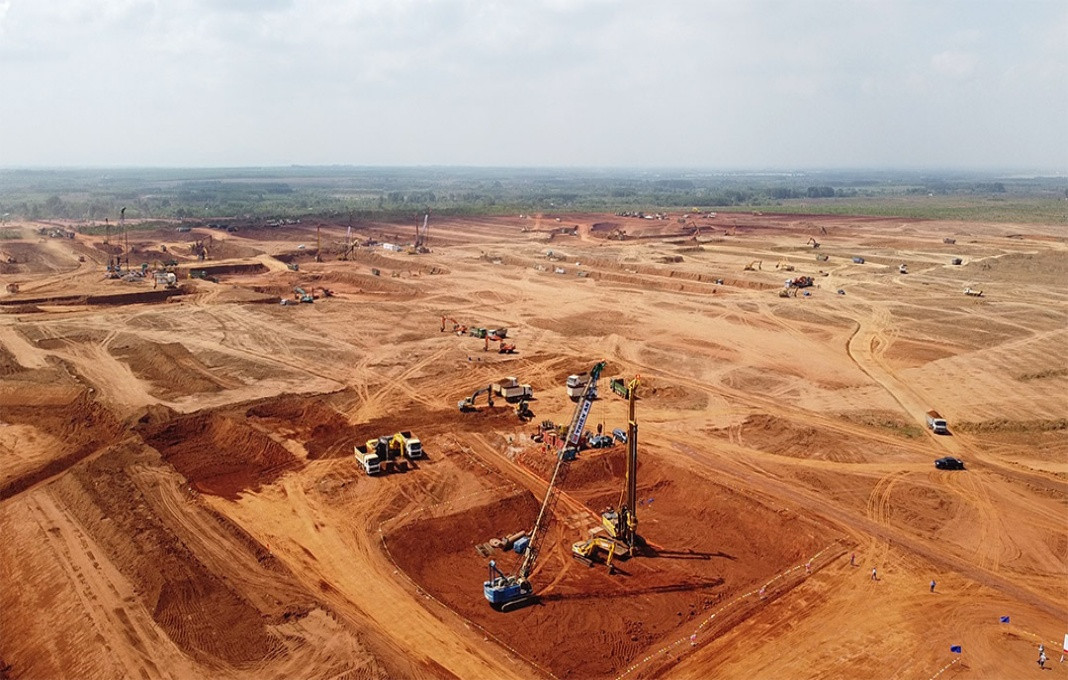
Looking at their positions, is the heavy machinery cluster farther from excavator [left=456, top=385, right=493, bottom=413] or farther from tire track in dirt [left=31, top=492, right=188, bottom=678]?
tire track in dirt [left=31, top=492, right=188, bottom=678]

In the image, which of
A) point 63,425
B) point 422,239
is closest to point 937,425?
point 63,425

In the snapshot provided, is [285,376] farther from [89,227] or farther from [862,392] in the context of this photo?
[89,227]

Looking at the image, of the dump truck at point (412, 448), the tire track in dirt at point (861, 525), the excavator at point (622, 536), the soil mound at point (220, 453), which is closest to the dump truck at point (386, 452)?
the dump truck at point (412, 448)

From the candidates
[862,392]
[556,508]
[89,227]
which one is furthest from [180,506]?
[89,227]

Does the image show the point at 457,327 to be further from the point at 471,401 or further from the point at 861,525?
the point at 861,525

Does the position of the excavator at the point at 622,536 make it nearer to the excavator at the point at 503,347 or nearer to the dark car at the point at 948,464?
the dark car at the point at 948,464

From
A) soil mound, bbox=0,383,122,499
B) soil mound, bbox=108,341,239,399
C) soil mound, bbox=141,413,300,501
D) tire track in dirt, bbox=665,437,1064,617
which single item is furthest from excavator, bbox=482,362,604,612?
soil mound, bbox=108,341,239,399
